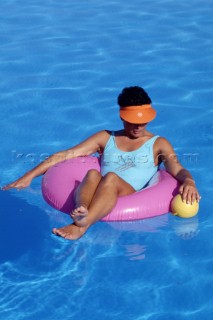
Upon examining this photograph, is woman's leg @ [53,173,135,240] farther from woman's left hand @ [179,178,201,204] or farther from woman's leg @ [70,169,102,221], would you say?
woman's left hand @ [179,178,201,204]

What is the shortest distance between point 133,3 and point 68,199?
19.6 feet

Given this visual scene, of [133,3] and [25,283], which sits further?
[133,3]

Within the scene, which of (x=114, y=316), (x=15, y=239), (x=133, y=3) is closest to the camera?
(x=114, y=316)

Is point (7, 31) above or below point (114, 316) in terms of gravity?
above

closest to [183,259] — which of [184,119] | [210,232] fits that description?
[210,232]

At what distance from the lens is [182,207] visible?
448 centimetres

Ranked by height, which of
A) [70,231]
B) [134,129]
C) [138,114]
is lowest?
[70,231]

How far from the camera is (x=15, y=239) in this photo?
4.41 meters

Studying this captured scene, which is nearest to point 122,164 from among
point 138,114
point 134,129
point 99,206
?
point 134,129

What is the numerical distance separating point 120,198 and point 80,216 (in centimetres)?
46

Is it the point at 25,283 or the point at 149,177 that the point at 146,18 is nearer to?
the point at 149,177

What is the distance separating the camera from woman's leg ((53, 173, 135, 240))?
4250mm

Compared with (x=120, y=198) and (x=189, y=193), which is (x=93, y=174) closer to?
(x=120, y=198)

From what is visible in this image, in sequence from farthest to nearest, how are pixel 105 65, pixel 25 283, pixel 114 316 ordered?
pixel 105 65 < pixel 25 283 < pixel 114 316
